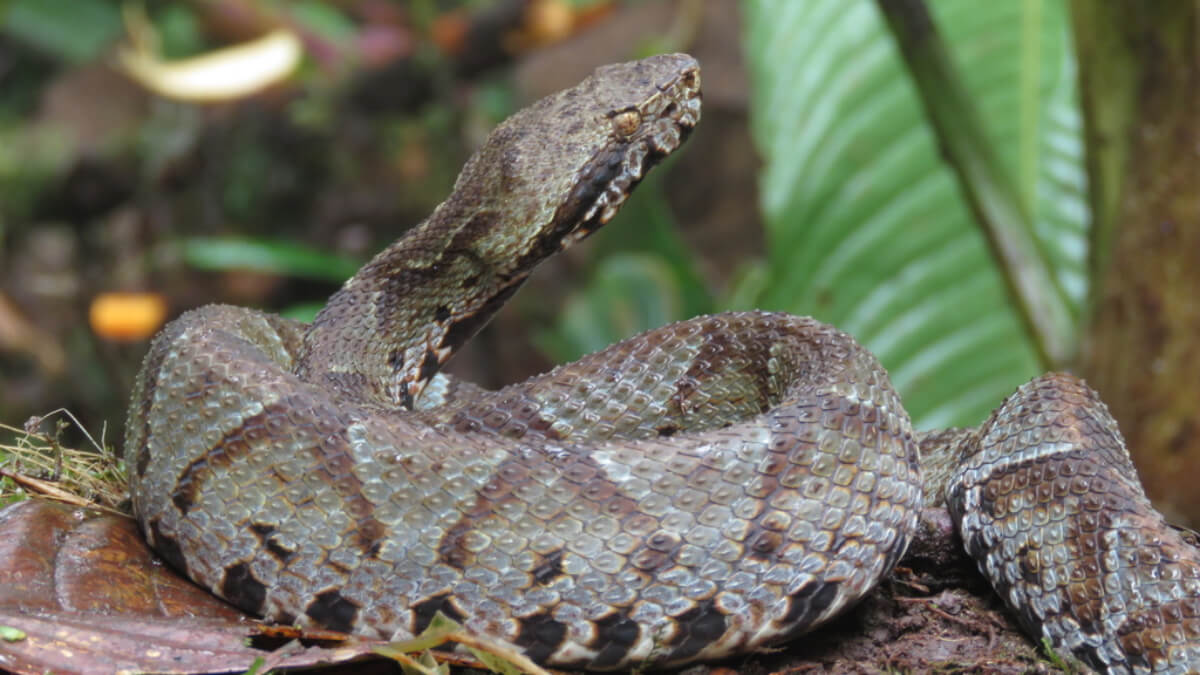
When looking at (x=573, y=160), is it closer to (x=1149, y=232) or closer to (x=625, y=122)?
(x=625, y=122)

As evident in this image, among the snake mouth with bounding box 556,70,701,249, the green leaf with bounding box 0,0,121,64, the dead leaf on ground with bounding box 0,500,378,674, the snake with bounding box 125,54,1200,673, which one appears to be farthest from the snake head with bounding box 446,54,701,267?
the green leaf with bounding box 0,0,121,64

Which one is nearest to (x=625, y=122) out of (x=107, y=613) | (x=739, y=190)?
(x=107, y=613)

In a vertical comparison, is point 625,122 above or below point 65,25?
below

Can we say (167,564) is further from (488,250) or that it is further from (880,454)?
(880,454)

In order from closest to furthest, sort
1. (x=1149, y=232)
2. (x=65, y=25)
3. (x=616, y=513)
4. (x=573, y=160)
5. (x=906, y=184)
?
1. (x=616, y=513)
2. (x=573, y=160)
3. (x=1149, y=232)
4. (x=906, y=184)
5. (x=65, y=25)

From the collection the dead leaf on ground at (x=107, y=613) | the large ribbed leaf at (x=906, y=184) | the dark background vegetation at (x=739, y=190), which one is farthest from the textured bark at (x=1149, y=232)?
the dead leaf on ground at (x=107, y=613)

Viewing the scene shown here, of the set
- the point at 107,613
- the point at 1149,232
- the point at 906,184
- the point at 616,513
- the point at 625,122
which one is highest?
the point at 906,184

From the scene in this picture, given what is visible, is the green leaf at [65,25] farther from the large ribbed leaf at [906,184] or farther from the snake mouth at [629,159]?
the snake mouth at [629,159]
